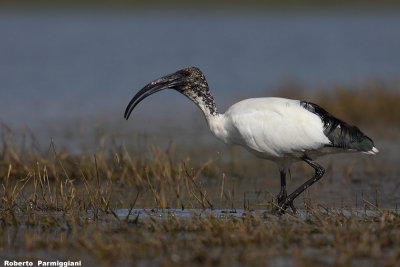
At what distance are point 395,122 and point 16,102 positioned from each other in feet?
24.3

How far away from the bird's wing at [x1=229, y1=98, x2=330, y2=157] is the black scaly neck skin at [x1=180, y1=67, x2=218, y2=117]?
47 cm

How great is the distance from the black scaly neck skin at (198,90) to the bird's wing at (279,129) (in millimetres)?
472

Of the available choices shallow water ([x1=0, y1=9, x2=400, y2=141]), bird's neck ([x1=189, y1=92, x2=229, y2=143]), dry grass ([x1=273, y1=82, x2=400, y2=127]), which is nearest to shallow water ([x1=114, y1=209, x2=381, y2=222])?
bird's neck ([x1=189, y1=92, x2=229, y2=143])

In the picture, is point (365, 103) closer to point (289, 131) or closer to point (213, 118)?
Answer: point (213, 118)

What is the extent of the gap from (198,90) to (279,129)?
38.3 inches

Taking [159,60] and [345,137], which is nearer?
[345,137]

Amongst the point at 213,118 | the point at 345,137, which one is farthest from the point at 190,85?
the point at 345,137

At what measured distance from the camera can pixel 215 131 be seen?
7.36 meters

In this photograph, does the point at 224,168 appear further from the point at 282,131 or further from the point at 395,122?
the point at 395,122

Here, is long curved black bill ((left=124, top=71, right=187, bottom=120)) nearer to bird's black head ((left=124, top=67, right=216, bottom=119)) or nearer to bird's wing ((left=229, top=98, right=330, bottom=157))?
bird's black head ((left=124, top=67, right=216, bottom=119))

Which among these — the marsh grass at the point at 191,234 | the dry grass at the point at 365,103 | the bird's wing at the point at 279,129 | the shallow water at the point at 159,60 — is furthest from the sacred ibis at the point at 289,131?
the dry grass at the point at 365,103

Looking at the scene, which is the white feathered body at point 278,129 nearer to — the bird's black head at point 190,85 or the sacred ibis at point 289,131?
the sacred ibis at point 289,131

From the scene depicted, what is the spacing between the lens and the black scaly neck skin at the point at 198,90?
7465 millimetres

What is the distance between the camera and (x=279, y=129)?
22.8ft
